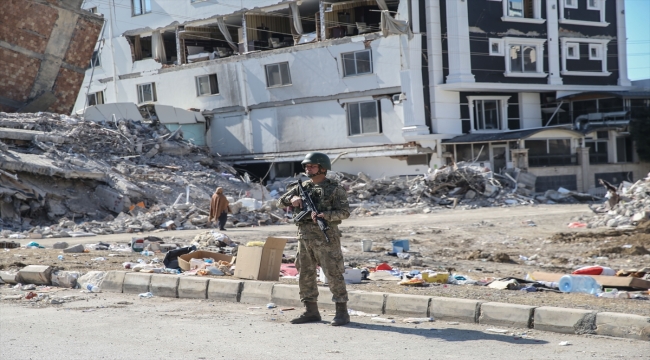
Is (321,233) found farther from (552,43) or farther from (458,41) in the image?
(552,43)

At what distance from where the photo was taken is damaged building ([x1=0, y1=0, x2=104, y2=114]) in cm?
2797

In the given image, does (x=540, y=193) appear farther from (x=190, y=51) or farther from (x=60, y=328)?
(x=60, y=328)

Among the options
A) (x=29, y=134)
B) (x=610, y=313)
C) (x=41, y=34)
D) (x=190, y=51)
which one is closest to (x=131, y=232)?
(x=29, y=134)

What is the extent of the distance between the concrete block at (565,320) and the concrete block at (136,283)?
207 inches

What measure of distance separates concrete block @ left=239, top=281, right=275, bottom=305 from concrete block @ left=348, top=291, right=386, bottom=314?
109cm

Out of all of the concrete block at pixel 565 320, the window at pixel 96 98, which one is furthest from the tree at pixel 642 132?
the concrete block at pixel 565 320

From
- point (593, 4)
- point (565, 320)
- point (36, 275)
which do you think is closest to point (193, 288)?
point (36, 275)

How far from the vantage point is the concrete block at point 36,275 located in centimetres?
1127

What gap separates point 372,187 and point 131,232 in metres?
11.7

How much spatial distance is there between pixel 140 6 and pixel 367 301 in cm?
3549

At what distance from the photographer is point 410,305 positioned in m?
8.31

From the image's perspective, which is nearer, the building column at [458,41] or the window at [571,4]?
the building column at [458,41]

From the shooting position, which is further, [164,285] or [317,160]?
[164,285]

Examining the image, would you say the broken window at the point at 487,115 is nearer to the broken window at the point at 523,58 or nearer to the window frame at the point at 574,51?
the broken window at the point at 523,58
